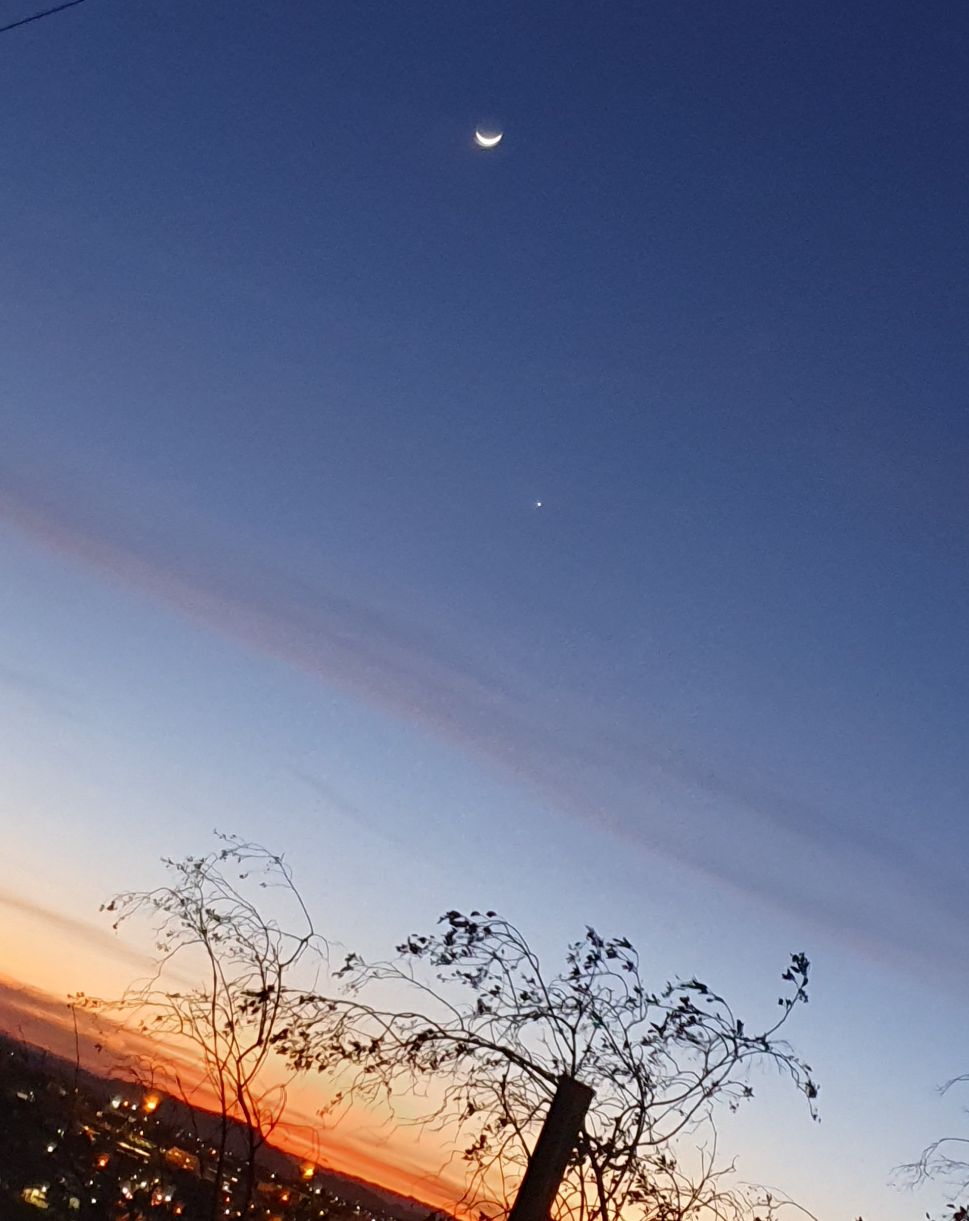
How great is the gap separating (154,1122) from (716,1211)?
146 inches

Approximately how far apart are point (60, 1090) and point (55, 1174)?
104cm

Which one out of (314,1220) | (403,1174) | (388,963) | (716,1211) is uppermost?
(388,963)

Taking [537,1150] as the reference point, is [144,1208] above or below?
below

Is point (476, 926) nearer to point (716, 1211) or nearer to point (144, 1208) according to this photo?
point (716, 1211)

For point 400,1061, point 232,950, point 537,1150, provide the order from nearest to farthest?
point 537,1150 → point 400,1061 → point 232,950

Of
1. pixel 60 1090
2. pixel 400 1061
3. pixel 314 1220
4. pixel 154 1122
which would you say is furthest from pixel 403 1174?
pixel 60 1090

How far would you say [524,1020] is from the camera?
535 cm

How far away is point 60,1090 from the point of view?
7.75 m

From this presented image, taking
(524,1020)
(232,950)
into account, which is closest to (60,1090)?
(232,950)

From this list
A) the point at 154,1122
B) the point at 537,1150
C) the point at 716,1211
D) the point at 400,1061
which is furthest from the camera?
the point at 154,1122

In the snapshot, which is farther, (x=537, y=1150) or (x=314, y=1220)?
(x=314, y=1220)

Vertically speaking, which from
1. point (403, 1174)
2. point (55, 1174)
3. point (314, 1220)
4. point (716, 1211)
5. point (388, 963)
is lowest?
point (55, 1174)

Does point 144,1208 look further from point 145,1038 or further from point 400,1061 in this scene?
point 400,1061

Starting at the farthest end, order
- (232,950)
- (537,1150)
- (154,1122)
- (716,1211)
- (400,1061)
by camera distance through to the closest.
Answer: (154,1122) → (232,950) → (716,1211) → (400,1061) → (537,1150)
